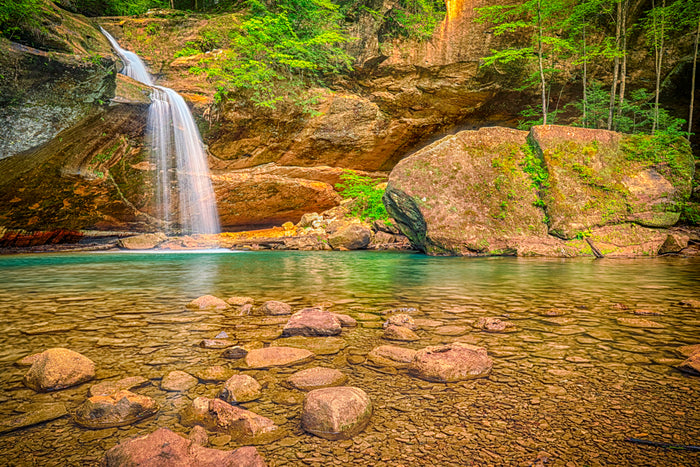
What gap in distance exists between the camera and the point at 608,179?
10.5 metres

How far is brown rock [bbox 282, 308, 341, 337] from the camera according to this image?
10.4 ft

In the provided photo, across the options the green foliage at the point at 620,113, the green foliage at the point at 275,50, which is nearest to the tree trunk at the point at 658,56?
the green foliage at the point at 620,113

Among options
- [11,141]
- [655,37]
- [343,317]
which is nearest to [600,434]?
[343,317]

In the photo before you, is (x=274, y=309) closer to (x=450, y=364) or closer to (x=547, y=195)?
(x=450, y=364)

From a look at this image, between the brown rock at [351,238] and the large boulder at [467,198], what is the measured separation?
3.18 meters

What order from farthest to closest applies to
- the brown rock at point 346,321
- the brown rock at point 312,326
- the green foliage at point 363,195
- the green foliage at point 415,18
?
the green foliage at point 363,195
the green foliage at point 415,18
the brown rock at point 346,321
the brown rock at point 312,326

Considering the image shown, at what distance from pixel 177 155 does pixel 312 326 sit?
13.3m

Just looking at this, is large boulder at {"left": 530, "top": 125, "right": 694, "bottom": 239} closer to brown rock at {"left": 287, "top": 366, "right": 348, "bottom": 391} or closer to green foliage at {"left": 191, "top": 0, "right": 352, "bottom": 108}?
green foliage at {"left": 191, "top": 0, "right": 352, "bottom": 108}

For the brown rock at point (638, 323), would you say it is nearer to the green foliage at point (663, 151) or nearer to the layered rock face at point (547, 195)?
the layered rock face at point (547, 195)

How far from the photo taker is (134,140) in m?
12.7

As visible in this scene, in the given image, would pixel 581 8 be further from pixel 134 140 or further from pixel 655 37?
pixel 134 140

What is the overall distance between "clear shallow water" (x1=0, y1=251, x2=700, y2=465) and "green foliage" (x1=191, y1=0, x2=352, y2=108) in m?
10.4

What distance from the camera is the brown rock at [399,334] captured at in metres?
3.05

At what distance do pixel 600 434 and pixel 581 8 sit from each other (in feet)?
50.3
